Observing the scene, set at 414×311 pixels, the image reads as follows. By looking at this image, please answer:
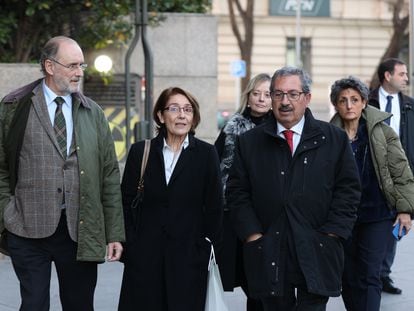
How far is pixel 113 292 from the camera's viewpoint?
8.02 metres

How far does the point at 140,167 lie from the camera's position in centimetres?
531

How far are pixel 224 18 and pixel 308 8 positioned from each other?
14.4 feet

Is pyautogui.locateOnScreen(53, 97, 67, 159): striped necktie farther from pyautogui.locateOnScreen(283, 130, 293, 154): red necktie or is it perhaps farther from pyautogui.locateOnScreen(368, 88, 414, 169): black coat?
pyautogui.locateOnScreen(368, 88, 414, 169): black coat

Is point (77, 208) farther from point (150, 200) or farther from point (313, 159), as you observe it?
point (313, 159)

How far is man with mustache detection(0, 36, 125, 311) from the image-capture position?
4.97 metres

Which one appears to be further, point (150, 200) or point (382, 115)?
point (382, 115)

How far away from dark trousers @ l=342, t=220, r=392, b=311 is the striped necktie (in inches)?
93.5

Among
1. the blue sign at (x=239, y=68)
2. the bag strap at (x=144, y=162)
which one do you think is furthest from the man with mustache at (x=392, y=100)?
the blue sign at (x=239, y=68)

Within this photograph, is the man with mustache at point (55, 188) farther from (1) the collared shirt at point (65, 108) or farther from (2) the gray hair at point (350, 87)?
(2) the gray hair at point (350, 87)

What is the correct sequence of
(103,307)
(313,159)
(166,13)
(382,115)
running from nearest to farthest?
(313,159) < (382,115) < (103,307) < (166,13)

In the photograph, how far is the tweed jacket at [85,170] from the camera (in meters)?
5.00

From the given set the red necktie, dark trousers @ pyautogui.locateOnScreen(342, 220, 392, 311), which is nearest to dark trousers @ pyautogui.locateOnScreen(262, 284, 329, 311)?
the red necktie

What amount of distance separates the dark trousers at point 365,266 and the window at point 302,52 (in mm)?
37014

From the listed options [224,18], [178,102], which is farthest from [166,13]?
[224,18]
